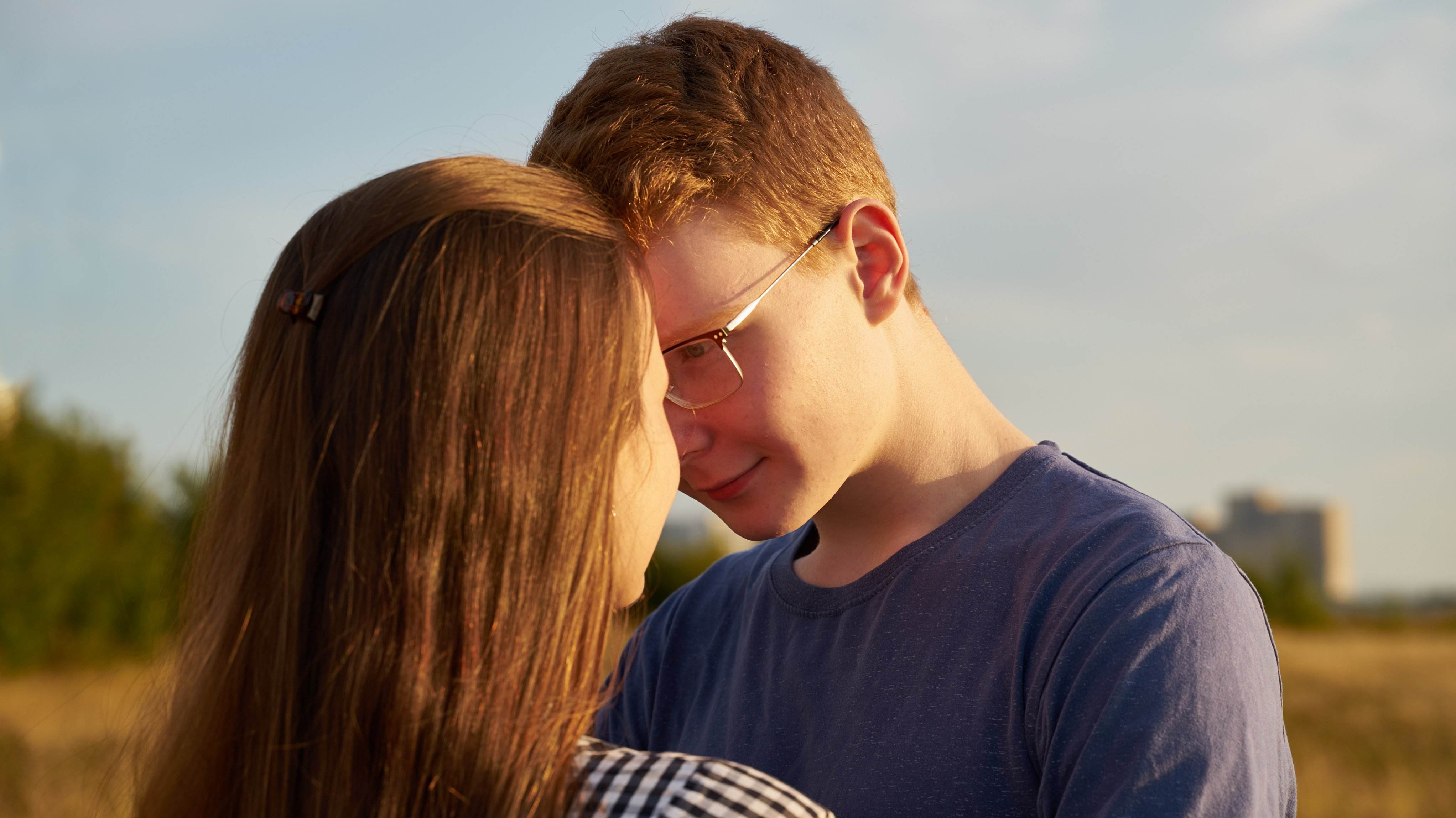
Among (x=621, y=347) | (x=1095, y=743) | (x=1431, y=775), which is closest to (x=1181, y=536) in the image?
(x=1095, y=743)

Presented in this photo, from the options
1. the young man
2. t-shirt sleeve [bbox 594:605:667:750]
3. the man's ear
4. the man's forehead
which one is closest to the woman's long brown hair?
the man's forehead

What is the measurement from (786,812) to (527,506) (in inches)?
22.2

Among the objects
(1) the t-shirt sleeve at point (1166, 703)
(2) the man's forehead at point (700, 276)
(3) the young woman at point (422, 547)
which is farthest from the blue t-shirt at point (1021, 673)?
(2) the man's forehead at point (700, 276)

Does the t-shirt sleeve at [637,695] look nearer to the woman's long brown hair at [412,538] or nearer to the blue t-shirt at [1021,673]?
the blue t-shirt at [1021,673]

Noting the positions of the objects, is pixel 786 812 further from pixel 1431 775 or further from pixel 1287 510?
pixel 1287 510

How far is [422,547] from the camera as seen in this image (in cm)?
152

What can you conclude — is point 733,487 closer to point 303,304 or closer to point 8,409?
point 303,304

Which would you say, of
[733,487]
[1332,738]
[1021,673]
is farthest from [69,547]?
[1021,673]

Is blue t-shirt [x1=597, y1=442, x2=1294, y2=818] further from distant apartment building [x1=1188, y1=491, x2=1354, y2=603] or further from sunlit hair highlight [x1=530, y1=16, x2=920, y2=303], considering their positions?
distant apartment building [x1=1188, y1=491, x2=1354, y2=603]

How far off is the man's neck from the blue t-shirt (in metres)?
0.07

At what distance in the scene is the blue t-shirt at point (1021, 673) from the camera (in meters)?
1.68

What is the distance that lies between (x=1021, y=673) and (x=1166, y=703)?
321mm

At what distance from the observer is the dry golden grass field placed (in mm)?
10055

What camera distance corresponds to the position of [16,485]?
2262cm
